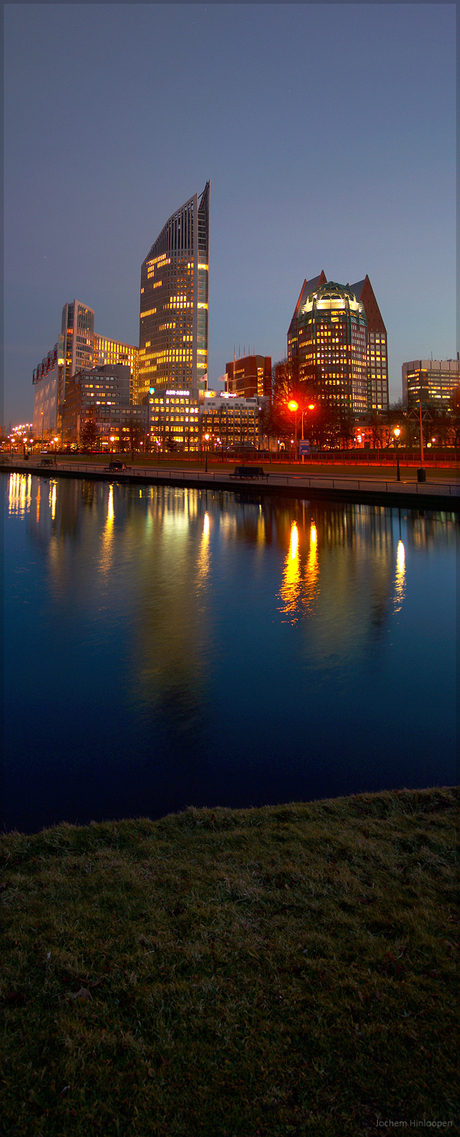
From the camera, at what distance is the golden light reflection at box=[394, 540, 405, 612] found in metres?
16.5

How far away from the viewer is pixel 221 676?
436 inches

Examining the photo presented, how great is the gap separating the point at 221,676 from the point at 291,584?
307 inches

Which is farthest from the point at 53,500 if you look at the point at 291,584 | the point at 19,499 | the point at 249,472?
the point at 291,584

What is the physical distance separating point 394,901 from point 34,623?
12095mm

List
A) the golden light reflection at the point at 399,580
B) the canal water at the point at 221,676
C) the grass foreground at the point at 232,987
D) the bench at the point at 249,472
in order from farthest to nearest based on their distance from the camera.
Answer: the bench at the point at 249,472
the golden light reflection at the point at 399,580
the canal water at the point at 221,676
the grass foreground at the point at 232,987

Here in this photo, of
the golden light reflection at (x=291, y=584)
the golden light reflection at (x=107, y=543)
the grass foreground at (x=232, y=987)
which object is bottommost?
the grass foreground at (x=232, y=987)

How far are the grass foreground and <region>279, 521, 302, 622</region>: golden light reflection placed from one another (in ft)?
33.1

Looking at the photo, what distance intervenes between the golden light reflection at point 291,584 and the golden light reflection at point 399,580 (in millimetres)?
2614

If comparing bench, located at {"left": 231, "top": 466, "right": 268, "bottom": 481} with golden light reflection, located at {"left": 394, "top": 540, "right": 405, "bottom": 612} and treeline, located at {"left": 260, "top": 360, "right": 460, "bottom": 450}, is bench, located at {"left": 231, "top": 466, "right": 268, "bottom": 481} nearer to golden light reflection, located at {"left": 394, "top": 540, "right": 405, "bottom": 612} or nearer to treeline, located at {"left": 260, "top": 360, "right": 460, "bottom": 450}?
treeline, located at {"left": 260, "top": 360, "right": 460, "bottom": 450}

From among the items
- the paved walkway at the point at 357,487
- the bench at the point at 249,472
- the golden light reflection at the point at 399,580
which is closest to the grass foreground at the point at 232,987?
the golden light reflection at the point at 399,580

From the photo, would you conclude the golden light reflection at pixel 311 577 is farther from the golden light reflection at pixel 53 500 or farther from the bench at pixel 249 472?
the bench at pixel 249 472

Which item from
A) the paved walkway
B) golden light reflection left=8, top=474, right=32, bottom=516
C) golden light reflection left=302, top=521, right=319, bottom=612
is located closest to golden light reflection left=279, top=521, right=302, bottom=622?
golden light reflection left=302, top=521, right=319, bottom=612

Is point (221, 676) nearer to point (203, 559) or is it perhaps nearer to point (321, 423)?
point (203, 559)

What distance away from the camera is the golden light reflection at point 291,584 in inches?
624
